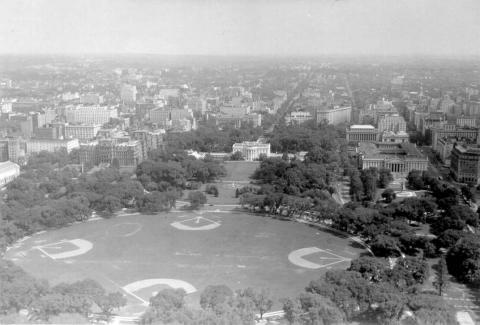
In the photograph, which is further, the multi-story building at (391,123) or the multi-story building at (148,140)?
the multi-story building at (391,123)

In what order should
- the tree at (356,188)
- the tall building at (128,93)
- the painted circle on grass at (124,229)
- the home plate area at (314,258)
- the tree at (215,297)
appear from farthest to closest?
the tall building at (128,93)
the tree at (356,188)
the painted circle on grass at (124,229)
the home plate area at (314,258)
the tree at (215,297)

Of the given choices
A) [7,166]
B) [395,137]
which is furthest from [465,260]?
[395,137]

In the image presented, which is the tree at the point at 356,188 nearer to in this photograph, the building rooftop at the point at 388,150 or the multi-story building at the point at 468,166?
the building rooftop at the point at 388,150

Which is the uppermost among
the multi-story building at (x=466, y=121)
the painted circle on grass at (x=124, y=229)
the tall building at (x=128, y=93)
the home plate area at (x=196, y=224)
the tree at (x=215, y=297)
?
the tall building at (x=128, y=93)

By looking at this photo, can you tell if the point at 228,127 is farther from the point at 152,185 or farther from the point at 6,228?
the point at 6,228

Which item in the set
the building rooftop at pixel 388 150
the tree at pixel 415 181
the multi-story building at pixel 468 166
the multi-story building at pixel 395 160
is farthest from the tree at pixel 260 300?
the building rooftop at pixel 388 150

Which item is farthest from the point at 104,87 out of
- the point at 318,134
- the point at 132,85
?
the point at 318,134

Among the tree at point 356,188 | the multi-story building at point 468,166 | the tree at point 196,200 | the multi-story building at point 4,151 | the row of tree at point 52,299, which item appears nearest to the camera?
the row of tree at point 52,299
